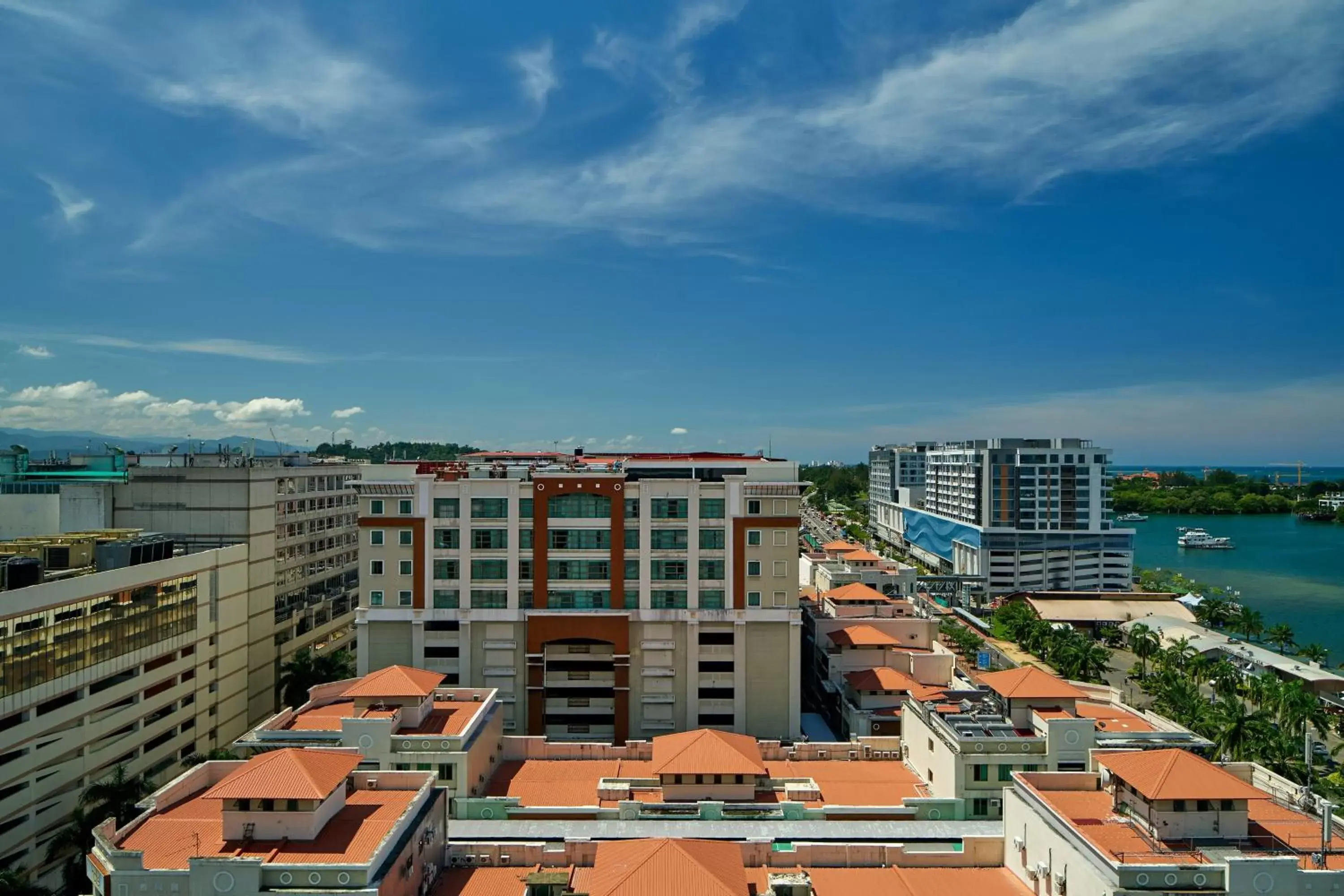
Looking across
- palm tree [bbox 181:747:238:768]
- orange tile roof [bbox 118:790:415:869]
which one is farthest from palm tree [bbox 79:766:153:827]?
orange tile roof [bbox 118:790:415:869]

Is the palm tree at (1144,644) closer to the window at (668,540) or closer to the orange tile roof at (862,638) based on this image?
the orange tile roof at (862,638)

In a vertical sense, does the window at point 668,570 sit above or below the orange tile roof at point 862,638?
above

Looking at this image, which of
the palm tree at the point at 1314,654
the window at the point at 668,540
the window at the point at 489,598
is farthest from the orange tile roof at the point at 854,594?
the palm tree at the point at 1314,654

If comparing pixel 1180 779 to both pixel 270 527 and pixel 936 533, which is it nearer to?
pixel 270 527

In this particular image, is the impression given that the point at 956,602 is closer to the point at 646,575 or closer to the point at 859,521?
the point at 646,575

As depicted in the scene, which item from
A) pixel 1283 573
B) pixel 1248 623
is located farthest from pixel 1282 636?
pixel 1283 573

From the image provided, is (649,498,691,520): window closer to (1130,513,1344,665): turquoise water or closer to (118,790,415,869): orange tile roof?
(118,790,415,869): orange tile roof
